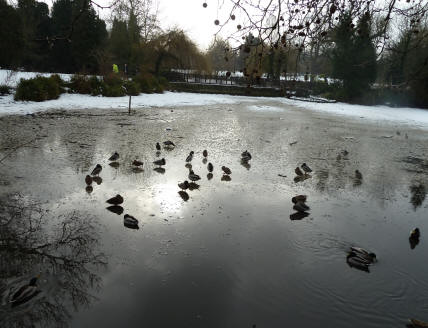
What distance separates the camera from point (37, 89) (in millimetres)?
17984

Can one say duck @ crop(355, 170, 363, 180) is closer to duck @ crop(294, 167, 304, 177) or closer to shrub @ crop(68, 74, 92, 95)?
duck @ crop(294, 167, 304, 177)

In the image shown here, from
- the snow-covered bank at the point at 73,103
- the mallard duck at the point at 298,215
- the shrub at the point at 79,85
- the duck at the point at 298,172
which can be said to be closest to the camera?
the mallard duck at the point at 298,215

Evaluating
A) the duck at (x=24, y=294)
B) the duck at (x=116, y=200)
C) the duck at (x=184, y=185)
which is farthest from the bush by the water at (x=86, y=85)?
the duck at (x=24, y=294)

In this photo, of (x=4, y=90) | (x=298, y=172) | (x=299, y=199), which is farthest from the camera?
(x=4, y=90)

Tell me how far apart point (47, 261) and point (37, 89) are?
16.6 m

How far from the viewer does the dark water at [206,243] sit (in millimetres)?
3609

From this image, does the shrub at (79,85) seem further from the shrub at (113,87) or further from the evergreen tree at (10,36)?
the evergreen tree at (10,36)

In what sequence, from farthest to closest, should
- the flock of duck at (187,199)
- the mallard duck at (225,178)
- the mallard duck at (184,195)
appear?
the mallard duck at (225,178) → the mallard duck at (184,195) → the flock of duck at (187,199)

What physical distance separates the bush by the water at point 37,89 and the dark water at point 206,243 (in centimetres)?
886

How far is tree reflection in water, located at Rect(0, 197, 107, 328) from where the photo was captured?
336cm

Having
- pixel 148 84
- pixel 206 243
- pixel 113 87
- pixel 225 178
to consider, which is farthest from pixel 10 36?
pixel 206 243

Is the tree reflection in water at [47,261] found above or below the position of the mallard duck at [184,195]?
below

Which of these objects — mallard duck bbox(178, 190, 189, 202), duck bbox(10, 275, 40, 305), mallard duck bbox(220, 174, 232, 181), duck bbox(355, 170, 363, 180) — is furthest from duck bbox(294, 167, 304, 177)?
duck bbox(10, 275, 40, 305)

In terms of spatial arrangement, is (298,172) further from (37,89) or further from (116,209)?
(37,89)
